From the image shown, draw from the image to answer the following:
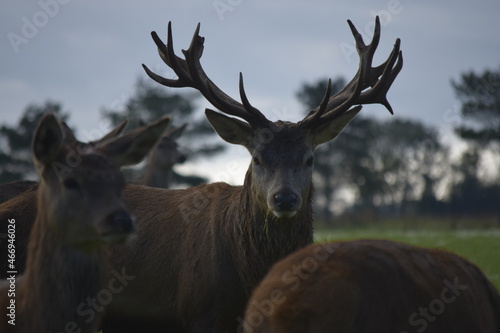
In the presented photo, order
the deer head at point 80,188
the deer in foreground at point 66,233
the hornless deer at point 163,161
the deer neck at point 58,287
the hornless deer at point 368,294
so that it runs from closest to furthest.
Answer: the hornless deer at point 368,294 < the deer head at point 80,188 < the deer in foreground at point 66,233 < the deer neck at point 58,287 < the hornless deer at point 163,161

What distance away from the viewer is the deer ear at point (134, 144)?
5113 millimetres

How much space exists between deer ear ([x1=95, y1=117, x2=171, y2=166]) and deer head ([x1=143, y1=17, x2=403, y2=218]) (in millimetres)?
1554

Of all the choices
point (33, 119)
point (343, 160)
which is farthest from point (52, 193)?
point (343, 160)

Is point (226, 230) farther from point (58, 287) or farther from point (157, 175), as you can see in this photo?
point (157, 175)

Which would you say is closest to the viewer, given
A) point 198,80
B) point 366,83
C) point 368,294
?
point 368,294

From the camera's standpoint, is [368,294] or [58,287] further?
[58,287]

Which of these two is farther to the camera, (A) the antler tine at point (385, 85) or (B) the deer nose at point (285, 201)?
(A) the antler tine at point (385, 85)

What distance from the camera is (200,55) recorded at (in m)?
8.87

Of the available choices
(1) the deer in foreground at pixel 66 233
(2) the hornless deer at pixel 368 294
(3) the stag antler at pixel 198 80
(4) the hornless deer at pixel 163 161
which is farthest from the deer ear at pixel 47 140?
(4) the hornless deer at pixel 163 161

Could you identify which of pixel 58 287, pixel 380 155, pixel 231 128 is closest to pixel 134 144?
pixel 58 287

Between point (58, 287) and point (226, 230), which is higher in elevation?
point (226, 230)

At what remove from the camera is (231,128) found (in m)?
7.45

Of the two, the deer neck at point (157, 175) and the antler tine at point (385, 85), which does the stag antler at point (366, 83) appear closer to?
the antler tine at point (385, 85)

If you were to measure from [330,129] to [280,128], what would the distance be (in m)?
0.63
